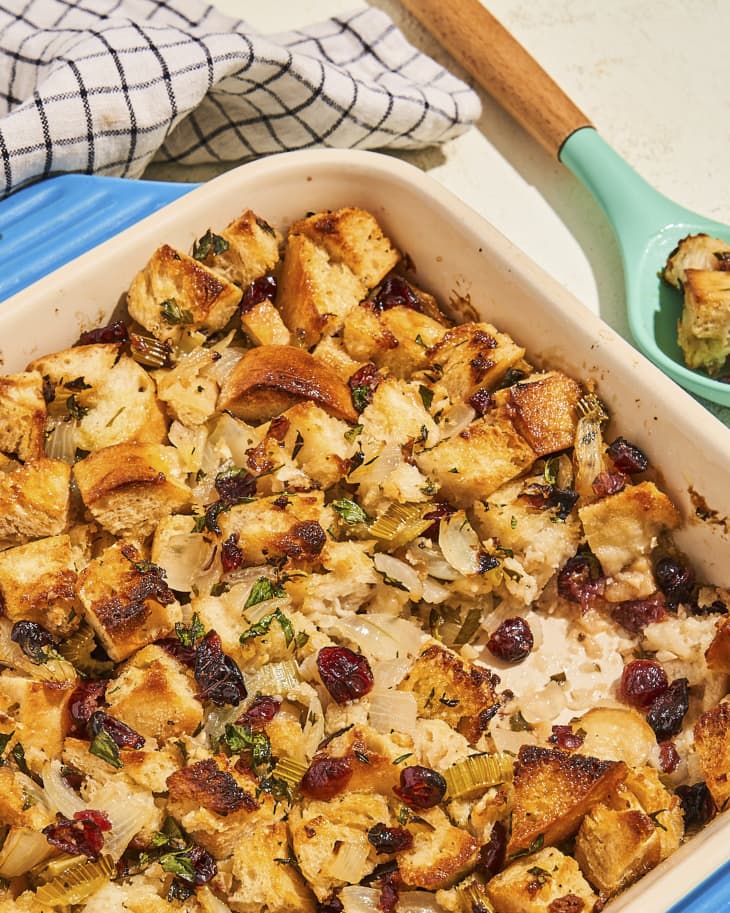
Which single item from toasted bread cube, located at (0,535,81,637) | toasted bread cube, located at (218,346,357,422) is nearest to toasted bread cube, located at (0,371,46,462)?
toasted bread cube, located at (0,535,81,637)

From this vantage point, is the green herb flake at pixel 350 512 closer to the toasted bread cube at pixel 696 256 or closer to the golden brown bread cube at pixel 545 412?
the golden brown bread cube at pixel 545 412

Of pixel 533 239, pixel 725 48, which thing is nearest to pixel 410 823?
pixel 533 239

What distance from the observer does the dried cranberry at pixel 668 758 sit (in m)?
2.10

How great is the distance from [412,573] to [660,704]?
60cm

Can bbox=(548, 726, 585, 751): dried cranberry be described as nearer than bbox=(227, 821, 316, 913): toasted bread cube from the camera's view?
No

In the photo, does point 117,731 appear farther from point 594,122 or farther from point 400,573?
point 594,122

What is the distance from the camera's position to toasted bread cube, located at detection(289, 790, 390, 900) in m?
1.89

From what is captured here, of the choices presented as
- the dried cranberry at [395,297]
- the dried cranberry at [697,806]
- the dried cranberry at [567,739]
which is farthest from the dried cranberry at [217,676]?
the dried cranberry at [395,297]

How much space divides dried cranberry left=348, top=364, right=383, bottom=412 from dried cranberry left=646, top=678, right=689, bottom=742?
0.95 meters

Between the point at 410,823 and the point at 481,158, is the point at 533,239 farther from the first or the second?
the point at 410,823

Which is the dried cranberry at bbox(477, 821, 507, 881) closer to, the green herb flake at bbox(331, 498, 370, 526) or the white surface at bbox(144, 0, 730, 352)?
the green herb flake at bbox(331, 498, 370, 526)

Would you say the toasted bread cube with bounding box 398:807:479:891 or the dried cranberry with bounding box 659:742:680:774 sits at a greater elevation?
the toasted bread cube with bounding box 398:807:479:891

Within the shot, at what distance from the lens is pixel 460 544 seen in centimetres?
229

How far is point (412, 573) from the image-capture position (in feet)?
7.49
